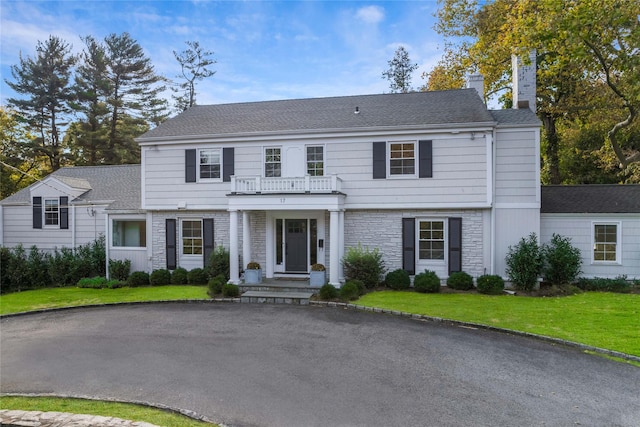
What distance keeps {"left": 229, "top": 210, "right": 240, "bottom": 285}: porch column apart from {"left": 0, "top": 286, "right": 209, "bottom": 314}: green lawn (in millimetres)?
1227

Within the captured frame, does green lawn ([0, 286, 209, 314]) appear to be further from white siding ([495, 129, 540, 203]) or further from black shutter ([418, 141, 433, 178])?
white siding ([495, 129, 540, 203])

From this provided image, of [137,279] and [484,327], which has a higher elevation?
[137,279]

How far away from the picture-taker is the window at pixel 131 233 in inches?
725

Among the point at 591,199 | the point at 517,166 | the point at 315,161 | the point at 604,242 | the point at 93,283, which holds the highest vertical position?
the point at 315,161

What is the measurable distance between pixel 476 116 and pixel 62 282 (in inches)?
759

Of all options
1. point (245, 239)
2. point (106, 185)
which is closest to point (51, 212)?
point (106, 185)

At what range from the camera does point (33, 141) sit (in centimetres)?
3338

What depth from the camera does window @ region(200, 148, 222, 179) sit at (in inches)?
656

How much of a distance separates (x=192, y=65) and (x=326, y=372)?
122ft

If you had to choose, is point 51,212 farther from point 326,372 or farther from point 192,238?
point 326,372

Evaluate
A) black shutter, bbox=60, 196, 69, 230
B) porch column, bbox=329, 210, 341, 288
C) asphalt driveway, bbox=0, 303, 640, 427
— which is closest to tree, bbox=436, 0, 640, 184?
porch column, bbox=329, 210, 341, 288

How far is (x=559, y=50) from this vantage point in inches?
606

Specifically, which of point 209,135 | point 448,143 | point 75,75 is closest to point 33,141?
point 75,75

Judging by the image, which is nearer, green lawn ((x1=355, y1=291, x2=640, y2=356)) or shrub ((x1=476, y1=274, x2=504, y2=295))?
green lawn ((x1=355, y1=291, x2=640, y2=356))
